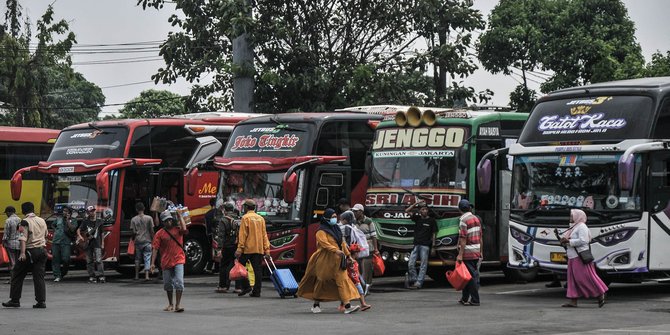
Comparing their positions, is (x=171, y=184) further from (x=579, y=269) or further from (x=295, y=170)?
(x=579, y=269)

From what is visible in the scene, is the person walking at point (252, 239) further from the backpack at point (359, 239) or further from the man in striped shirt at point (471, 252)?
the man in striped shirt at point (471, 252)

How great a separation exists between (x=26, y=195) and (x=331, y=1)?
10619 millimetres

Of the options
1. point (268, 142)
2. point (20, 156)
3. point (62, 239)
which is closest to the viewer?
point (268, 142)

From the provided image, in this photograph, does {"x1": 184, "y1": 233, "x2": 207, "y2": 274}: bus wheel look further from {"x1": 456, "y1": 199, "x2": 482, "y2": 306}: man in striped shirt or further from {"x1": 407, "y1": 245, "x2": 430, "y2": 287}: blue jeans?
{"x1": 456, "y1": 199, "x2": 482, "y2": 306}: man in striped shirt

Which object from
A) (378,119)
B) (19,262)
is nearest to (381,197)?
(378,119)

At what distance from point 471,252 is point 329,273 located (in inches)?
99.5

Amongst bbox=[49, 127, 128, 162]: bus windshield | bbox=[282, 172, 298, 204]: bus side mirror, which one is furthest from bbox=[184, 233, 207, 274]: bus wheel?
bbox=[282, 172, 298, 204]: bus side mirror

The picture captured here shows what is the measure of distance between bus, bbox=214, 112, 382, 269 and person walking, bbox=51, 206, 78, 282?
11.9ft

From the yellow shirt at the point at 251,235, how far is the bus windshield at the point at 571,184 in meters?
4.38

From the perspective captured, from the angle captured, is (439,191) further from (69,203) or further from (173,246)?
(69,203)

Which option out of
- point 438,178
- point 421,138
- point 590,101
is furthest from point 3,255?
point 590,101

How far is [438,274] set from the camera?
24.3 m

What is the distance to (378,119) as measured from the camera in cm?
2609

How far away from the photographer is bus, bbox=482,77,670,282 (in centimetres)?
1906
